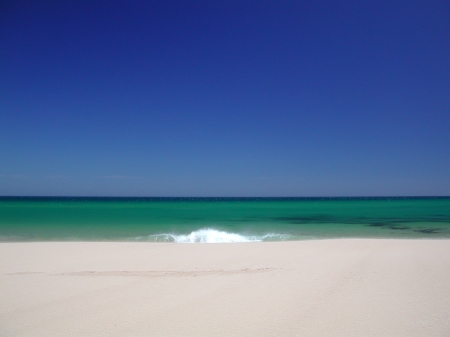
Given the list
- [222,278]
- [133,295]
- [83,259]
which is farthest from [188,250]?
[133,295]

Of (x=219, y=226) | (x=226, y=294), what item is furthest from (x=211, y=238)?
(x=226, y=294)

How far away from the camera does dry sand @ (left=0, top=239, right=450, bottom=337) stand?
15.0ft

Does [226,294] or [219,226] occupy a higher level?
[226,294]

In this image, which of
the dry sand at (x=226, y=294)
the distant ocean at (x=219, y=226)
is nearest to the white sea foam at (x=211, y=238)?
the distant ocean at (x=219, y=226)

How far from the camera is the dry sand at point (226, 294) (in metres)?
4.56

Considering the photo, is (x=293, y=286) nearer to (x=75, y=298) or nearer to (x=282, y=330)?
(x=282, y=330)

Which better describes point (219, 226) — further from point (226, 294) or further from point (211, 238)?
point (226, 294)

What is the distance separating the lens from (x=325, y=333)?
4340mm

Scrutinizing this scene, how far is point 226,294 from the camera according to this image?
5.94 meters

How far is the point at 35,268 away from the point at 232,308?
5.77 m

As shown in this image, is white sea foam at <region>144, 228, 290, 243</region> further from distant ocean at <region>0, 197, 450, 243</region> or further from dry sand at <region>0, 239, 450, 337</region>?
dry sand at <region>0, 239, 450, 337</region>

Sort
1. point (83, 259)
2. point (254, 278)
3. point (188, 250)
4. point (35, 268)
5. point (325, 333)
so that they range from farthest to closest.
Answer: point (188, 250) < point (83, 259) < point (35, 268) < point (254, 278) < point (325, 333)

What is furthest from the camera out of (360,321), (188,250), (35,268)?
(188,250)

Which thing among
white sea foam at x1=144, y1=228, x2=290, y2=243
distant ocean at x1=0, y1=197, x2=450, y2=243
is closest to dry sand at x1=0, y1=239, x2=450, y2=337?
white sea foam at x1=144, y1=228, x2=290, y2=243
